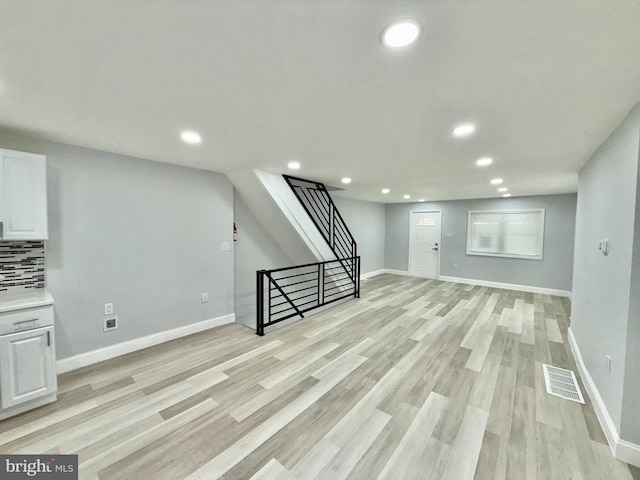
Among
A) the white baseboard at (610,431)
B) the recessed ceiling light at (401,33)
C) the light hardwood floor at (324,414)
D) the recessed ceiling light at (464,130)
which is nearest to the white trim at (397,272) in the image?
the light hardwood floor at (324,414)

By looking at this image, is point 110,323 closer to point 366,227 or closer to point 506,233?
point 366,227

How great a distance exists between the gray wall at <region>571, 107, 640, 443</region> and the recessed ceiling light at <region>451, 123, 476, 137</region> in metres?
0.93

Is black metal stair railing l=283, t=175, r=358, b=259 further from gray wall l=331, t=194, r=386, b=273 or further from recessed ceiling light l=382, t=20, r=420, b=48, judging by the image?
recessed ceiling light l=382, t=20, r=420, b=48

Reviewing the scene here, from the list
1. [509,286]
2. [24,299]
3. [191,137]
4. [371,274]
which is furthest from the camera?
[371,274]

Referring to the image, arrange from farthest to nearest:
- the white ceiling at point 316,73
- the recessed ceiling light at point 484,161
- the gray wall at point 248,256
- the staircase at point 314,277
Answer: the gray wall at point 248,256, the staircase at point 314,277, the recessed ceiling light at point 484,161, the white ceiling at point 316,73

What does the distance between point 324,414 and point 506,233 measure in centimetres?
644

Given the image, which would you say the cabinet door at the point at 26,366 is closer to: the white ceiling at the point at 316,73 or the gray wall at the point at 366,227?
the white ceiling at the point at 316,73

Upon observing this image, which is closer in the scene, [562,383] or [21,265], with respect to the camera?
[21,265]

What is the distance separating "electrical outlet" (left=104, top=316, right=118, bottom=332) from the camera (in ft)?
9.17

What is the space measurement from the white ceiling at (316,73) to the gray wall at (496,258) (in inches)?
161

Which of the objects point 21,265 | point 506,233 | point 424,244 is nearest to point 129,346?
point 21,265

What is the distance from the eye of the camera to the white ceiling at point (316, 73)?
0.97 m

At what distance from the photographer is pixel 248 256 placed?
4.45m

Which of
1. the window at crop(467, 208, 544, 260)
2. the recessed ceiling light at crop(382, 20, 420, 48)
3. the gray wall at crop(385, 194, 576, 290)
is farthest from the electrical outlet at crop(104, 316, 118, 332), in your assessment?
the window at crop(467, 208, 544, 260)
